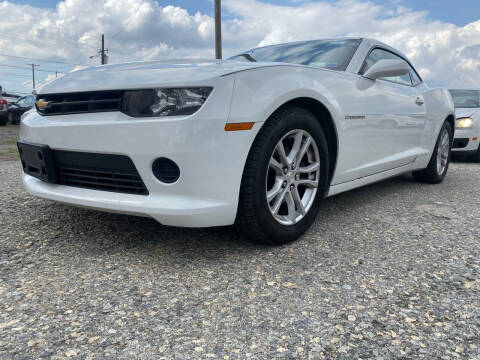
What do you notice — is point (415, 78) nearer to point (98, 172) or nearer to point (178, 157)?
point (178, 157)

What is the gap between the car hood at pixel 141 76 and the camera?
6.14ft

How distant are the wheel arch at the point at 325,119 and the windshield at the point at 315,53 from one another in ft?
1.71

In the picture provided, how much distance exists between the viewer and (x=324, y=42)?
3.28 meters

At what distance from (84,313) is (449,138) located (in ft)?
14.7

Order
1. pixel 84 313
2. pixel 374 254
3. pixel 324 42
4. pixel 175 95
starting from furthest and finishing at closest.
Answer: pixel 324 42, pixel 374 254, pixel 175 95, pixel 84 313

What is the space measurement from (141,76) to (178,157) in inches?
18.6

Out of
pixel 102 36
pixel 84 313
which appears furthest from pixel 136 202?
pixel 102 36

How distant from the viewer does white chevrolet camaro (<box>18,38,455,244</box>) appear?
1.85 meters

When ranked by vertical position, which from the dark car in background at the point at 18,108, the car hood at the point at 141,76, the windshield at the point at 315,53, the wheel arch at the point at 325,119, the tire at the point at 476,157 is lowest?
the dark car in background at the point at 18,108

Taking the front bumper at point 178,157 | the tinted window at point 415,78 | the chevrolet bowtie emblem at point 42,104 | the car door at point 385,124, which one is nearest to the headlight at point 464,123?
the tinted window at point 415,78

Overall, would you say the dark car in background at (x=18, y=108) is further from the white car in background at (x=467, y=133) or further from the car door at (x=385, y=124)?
the car door at (x=385, y=124)

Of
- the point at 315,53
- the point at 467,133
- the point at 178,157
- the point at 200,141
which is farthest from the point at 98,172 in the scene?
the point at 467,133

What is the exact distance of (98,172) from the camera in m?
2.03

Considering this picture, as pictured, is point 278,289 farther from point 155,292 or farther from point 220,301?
point 155,292
